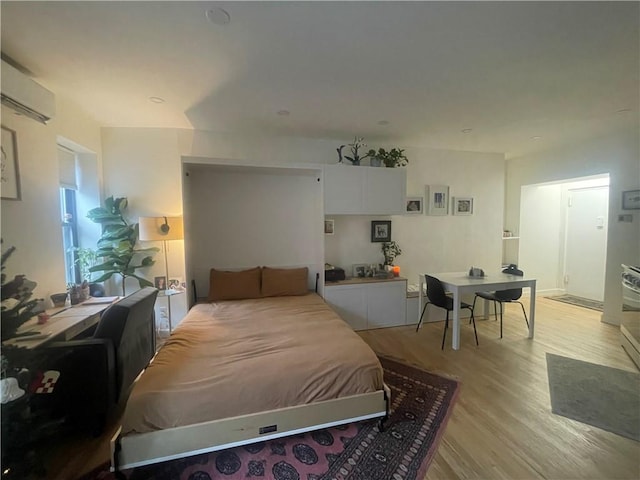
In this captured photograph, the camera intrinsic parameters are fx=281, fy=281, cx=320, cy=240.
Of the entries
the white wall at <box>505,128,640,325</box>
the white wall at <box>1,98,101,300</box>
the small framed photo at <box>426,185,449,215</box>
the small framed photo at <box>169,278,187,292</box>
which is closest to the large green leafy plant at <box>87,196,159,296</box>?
the small framed photo at <box>169,278,187,292</box>

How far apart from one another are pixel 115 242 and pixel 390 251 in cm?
353

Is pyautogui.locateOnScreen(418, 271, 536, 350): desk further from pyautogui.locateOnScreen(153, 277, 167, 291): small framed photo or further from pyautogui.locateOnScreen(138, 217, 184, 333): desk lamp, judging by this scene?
pyautogui.locateOnScreen(153, 277, 167, 291): small framed photo

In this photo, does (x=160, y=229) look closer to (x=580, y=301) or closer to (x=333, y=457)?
(x=333, y=457)

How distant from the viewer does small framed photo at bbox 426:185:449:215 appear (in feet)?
14.3

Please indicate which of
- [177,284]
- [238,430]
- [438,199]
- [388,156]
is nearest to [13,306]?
[238,430]

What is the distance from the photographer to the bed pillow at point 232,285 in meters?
3.30

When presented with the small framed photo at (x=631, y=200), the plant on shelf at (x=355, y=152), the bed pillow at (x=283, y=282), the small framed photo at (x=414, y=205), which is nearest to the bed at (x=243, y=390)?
the bed pillow at (x=283, y=282)

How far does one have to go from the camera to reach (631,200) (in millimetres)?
3639

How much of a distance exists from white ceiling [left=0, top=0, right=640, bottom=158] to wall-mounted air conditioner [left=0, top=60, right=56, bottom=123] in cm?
12

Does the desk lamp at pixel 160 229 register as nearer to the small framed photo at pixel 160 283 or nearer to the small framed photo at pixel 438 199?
the small framed photo at pixel 160 283

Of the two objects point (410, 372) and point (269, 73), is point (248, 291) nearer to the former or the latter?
point (410, 372)

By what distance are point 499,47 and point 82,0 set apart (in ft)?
7.99

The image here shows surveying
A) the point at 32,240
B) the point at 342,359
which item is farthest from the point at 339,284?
the point at 32,240

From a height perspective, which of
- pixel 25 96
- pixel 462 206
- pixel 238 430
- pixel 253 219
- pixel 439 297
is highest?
pixel 25 96
